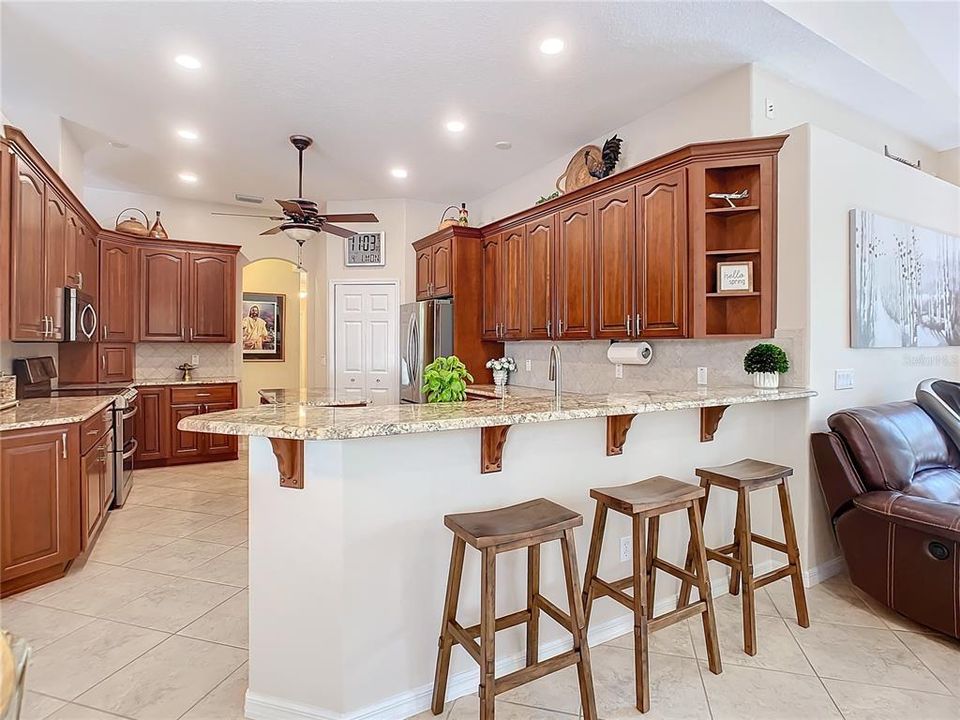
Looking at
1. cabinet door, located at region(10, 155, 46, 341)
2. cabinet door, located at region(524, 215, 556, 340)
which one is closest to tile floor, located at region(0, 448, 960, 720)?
cabinet door, located at region(10, 155, 46, 341)

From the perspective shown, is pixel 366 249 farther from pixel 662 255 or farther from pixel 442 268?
pixel 662 255

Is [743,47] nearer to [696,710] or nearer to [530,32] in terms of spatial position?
[530,32]

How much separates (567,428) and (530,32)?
2.18 metres

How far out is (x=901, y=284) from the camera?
11.1ft

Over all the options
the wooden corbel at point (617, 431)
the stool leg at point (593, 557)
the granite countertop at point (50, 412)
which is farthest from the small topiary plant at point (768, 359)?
the granite countertop at point (50, 412)

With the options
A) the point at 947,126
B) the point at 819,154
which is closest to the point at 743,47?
the point at 819,154

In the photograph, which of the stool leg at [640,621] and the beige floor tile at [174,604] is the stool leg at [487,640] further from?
the beige floor tile at [174,604]

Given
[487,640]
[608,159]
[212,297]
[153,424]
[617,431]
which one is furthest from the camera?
[212,297]

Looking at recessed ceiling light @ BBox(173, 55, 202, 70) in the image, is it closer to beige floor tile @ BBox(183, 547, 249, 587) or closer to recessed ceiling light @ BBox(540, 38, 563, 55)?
recessed ceiling light @ BBox(540, 38, 563, 55)

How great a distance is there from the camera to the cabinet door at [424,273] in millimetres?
5695

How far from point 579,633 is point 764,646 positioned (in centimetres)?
113

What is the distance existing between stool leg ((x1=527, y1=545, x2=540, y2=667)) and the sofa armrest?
172cm

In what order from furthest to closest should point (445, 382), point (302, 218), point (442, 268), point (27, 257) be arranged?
point (442, 268) → point (302, 218) → point (27, 257) → point (445, 382)

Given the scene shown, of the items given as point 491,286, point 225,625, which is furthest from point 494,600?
point 491,286
